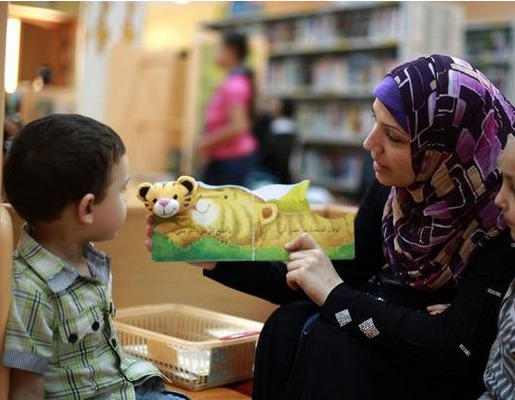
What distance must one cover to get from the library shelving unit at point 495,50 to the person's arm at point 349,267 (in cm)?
564

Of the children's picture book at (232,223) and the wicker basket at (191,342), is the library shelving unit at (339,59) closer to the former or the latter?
the wicker basket at (191,342)

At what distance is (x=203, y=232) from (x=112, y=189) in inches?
11.0

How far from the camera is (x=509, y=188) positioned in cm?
122

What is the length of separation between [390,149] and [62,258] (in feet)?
2.07

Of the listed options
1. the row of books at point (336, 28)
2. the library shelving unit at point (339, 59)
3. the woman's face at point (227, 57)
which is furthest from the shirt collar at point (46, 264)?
the row of books at point (336, 28)

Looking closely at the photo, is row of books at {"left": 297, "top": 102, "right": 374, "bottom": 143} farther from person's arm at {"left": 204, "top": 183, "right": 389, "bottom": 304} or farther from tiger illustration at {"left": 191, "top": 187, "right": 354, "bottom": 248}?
tiger illustration at {"left": 191, "top": 187, "right": 354, "bottom": 248}

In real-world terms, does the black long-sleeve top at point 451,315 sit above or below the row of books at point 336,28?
below

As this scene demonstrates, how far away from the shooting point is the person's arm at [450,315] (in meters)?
1.27

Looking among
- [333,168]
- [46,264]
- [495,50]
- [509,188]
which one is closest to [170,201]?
[46,264]

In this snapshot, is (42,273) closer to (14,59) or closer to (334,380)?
(334,380)

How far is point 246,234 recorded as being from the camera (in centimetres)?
151

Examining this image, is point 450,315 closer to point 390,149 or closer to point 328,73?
point 390,149

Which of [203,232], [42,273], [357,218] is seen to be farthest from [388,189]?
[42,273]

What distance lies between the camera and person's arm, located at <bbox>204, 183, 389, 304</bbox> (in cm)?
161
